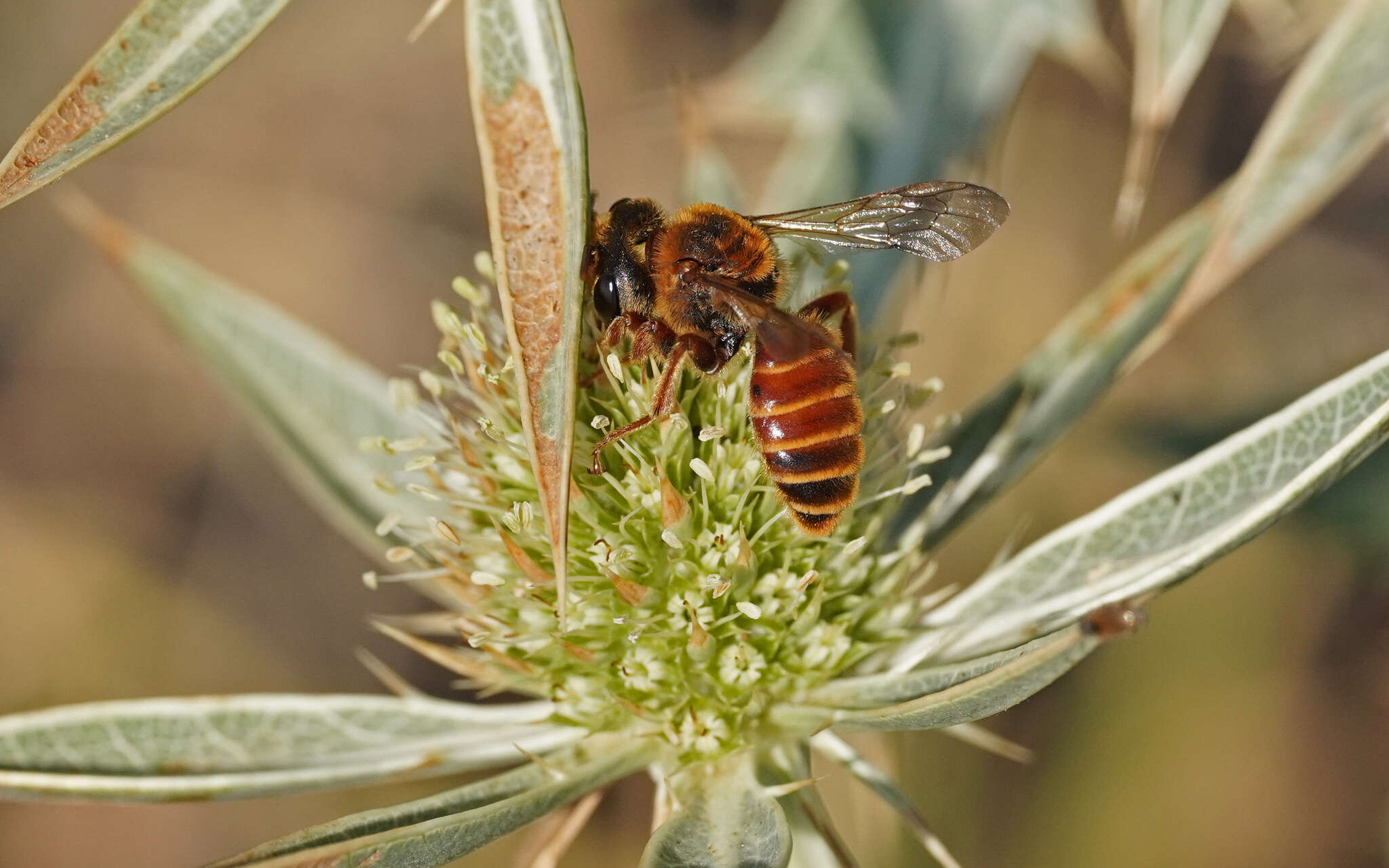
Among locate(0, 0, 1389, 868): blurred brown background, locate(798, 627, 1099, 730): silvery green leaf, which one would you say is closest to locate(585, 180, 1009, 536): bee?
locate(798, 627, 1099, 730): silvery green leaf

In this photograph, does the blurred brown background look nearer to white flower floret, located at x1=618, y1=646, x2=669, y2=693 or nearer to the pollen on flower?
the pollen on flower

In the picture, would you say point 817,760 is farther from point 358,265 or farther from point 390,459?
point 358,265

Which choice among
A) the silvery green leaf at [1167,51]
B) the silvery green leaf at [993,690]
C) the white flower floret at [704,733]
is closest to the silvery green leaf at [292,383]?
the white flower floret at [704,733]

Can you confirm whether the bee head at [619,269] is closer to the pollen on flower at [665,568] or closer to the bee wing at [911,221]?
the pollen on flower at [665,568]

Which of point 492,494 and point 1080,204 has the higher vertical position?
point 1080,204

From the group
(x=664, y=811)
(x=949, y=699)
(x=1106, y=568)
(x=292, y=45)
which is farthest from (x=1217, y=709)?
(x=292, y=45)

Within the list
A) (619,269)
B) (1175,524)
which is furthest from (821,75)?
(1175,524)
